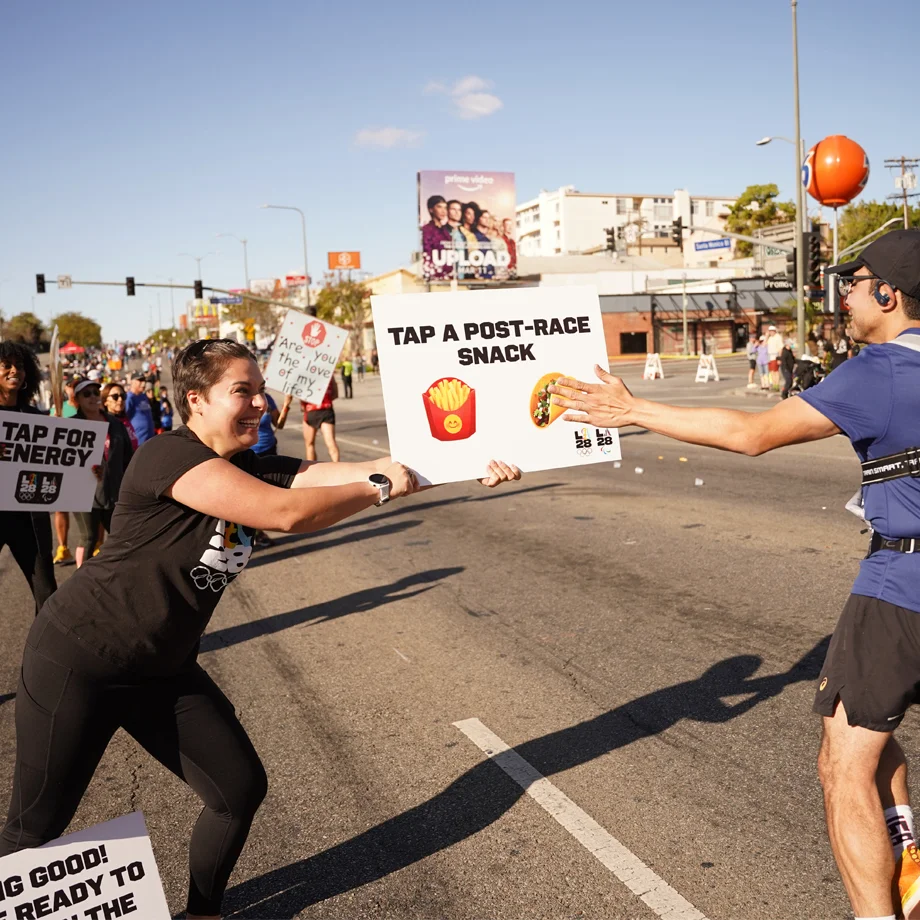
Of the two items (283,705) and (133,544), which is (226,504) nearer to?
(133,544)

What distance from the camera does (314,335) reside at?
37.5 ft

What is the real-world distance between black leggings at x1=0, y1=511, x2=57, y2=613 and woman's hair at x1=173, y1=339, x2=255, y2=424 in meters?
3.54

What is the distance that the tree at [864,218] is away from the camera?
66125 mm

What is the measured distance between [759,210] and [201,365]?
8295 centimetres

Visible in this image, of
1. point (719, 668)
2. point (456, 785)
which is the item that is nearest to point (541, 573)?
point (719, 668)

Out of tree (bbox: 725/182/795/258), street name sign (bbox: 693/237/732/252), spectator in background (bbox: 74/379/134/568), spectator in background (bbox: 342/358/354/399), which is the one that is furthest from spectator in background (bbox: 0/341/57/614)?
tree (bbox: 725/182/795/258)

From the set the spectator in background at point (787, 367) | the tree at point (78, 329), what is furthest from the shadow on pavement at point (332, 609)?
the tree at point (78, 329)

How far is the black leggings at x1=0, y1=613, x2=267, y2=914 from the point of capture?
289cm

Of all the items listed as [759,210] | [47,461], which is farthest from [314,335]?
[759,210]

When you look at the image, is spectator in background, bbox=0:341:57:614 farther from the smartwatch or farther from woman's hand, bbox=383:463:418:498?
the smartwatch

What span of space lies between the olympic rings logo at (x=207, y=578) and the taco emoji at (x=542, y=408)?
152 cm

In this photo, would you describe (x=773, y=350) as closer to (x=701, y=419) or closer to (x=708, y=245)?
(x=701, y=419)

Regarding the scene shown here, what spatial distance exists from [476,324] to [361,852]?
2.14m

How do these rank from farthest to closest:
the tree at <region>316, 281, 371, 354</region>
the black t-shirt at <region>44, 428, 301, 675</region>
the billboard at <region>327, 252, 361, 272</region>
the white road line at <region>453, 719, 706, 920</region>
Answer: the billboard at <region>327, 252, 361, 272</region>, the tree at <region>316, 281, 371, 354</region>, the white road line at <region>453, 719, 706, 920</region>, the black t-shirt at <region>44, 428, 301, 675</region>
